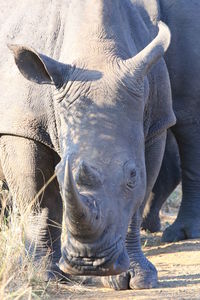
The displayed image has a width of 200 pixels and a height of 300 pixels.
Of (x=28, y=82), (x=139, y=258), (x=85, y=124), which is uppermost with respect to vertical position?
(x=85, y=124)

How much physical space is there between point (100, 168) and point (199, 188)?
3.80 metres

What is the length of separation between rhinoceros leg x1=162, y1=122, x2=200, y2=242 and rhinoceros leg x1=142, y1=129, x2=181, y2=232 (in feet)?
1.57

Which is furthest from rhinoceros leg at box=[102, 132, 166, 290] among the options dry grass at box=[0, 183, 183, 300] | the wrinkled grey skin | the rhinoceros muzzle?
the wrinkled grey skin

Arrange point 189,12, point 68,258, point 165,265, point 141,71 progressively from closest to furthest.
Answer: point 68,258
point 141,71
point 165,265
point 189,12

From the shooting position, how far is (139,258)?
7.97m

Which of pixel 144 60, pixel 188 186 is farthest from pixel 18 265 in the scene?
pixel 188 186

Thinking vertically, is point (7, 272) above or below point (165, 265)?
above

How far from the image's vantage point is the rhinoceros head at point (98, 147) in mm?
6645

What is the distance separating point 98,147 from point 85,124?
0.71ft

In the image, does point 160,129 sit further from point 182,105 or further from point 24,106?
point 182,105

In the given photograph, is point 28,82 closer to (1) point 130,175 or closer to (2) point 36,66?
(2) point 36,66

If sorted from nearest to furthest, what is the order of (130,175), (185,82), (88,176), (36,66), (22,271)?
1. (88,176)
2. (130,175)
3. (22,271)
4. (36,66)
5. (185,82)

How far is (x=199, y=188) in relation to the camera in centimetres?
1051

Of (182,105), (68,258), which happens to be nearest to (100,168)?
(68,258)
